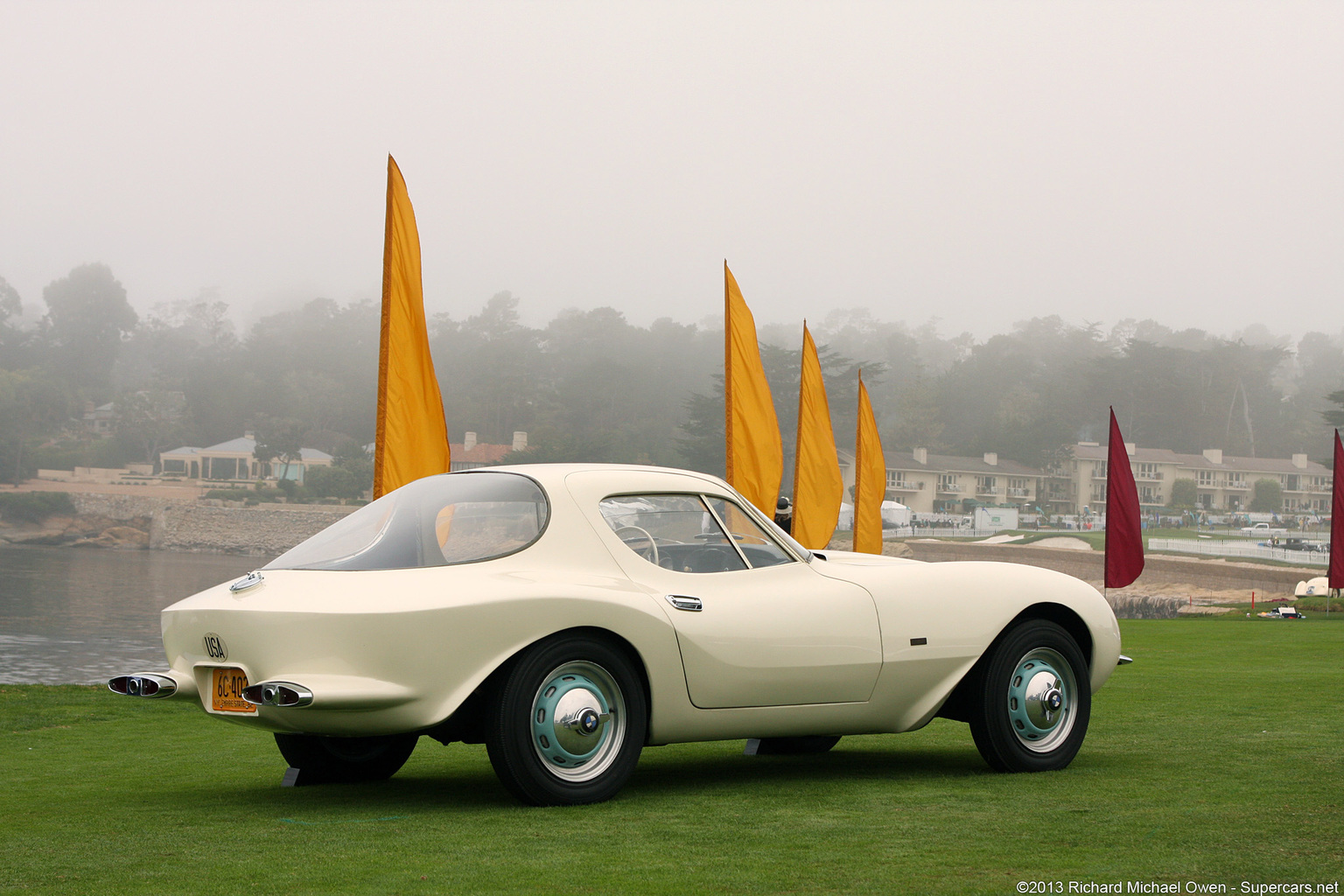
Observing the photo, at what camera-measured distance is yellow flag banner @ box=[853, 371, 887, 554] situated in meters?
32.5

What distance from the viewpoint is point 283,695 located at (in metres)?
5.20

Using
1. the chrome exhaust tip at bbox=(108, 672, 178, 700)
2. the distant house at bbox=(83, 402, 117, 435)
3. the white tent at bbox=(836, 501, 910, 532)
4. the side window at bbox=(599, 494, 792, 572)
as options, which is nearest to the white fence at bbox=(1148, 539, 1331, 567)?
the white tent at bbox=(836, 501, 910, 532)

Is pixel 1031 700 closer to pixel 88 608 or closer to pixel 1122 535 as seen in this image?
pixel 1122 535

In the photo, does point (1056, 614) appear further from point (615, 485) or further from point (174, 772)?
point (174, 772)

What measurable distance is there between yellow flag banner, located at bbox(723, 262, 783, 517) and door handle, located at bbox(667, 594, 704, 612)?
1627 cm

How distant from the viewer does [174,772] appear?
25.3 ft

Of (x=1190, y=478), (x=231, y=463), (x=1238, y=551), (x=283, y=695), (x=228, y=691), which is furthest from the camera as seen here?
(x=231, y=463)

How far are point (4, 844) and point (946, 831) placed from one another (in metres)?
3.44

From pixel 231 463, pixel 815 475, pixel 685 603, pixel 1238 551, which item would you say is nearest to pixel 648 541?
pixel 685 603

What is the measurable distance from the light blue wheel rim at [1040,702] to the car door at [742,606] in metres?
0.88

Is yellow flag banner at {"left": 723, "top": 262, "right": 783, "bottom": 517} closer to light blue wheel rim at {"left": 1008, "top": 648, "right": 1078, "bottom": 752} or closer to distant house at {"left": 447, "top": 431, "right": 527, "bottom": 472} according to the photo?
light blue wheel rim at {"left": 1008, "top": 648, "right": 1078, "bottom": 752}

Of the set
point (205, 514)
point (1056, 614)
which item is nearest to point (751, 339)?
point (1056, 614)

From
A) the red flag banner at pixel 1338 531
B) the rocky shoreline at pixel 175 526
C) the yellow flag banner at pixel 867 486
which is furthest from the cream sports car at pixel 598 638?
the rocky shoreline at pixel 175 526

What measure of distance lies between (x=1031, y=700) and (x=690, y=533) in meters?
2.00
